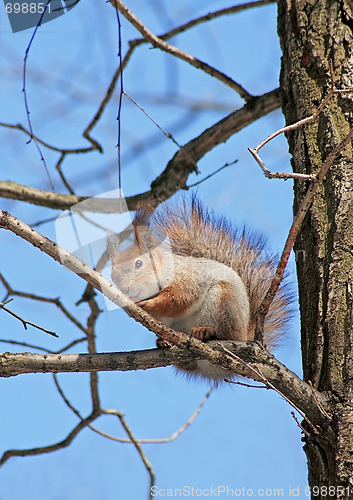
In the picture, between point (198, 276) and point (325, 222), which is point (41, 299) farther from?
point (325, 222)

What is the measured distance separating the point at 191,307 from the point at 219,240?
0.29 metres

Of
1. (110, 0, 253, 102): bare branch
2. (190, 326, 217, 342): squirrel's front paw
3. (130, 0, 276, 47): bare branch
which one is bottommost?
(190, 326, 217, 342): squirrel's front paw

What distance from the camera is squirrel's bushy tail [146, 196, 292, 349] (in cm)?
222

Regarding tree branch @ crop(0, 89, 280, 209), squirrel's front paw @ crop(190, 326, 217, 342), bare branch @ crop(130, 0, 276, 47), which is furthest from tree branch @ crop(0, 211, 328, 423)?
bare branch @ crop(130, 0, 276, 47)

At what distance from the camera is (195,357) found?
1.58 m

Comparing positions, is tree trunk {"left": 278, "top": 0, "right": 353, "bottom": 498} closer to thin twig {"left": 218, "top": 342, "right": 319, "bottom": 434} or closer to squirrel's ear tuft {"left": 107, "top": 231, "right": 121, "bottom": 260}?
thin twig {"left": 218, "top": 342, "right": 319, "bottom": 434}

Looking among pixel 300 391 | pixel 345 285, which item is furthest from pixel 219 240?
pixel 300 391

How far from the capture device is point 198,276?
7.06 ft

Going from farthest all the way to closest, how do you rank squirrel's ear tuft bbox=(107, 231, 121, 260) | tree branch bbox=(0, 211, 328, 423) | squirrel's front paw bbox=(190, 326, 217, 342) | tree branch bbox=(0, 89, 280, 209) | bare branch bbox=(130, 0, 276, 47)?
1. bare branch bbox=(130, 0, 276, 47)
2. tree branch bbox=(0, 89, 280, 209)
3. squirrel's ear tuft bbox=(107, 231, 121, 260)
4. squirrel's front paw bbox=(190, 326, 217, 342)
5. tree branch bbox=(0, 211, 328, 423)

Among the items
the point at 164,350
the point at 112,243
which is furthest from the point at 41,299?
the point at 164,350

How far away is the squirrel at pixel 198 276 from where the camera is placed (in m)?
2.09

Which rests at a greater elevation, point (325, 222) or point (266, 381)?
A: point (325, 222)

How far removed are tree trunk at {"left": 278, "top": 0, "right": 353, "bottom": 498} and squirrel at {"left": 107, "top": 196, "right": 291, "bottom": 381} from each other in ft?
1.20

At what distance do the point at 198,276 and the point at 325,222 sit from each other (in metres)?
0.56
